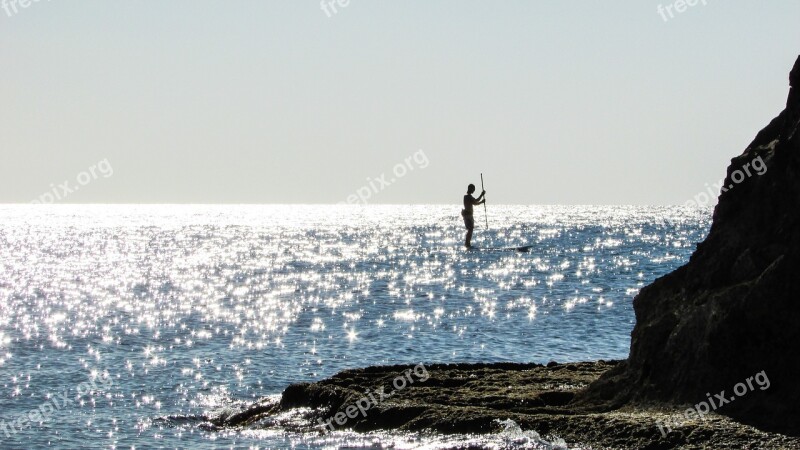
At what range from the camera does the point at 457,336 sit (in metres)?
29.5

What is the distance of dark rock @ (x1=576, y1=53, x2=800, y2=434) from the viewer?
12.7 meters

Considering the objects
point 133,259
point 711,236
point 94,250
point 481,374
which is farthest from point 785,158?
point 94,250

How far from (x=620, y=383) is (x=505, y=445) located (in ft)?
8.50
